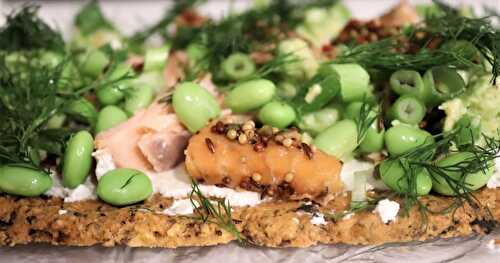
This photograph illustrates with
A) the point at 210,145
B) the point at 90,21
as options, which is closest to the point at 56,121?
the point at 210,145

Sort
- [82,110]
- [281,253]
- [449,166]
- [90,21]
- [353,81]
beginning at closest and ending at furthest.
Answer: [449,166] → [281,253] → [353,81] → [82,110] → [90,21]

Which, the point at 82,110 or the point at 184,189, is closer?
the point at 184,189

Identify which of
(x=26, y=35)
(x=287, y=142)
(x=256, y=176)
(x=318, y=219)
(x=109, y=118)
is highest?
(x=26, y=35)

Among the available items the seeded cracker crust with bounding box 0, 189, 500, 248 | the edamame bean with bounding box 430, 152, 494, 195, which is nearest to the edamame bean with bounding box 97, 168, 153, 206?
the seeded cracker crust with bounding box 0, 189, 500, 248

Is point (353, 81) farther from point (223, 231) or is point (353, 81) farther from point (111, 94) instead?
point (111, 94)

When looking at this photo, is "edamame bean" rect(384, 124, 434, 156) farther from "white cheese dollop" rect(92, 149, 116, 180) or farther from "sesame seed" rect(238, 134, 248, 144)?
"white cheese dollop" rect(92, 149, 116, 180)

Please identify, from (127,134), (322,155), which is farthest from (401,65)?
(127,134)
